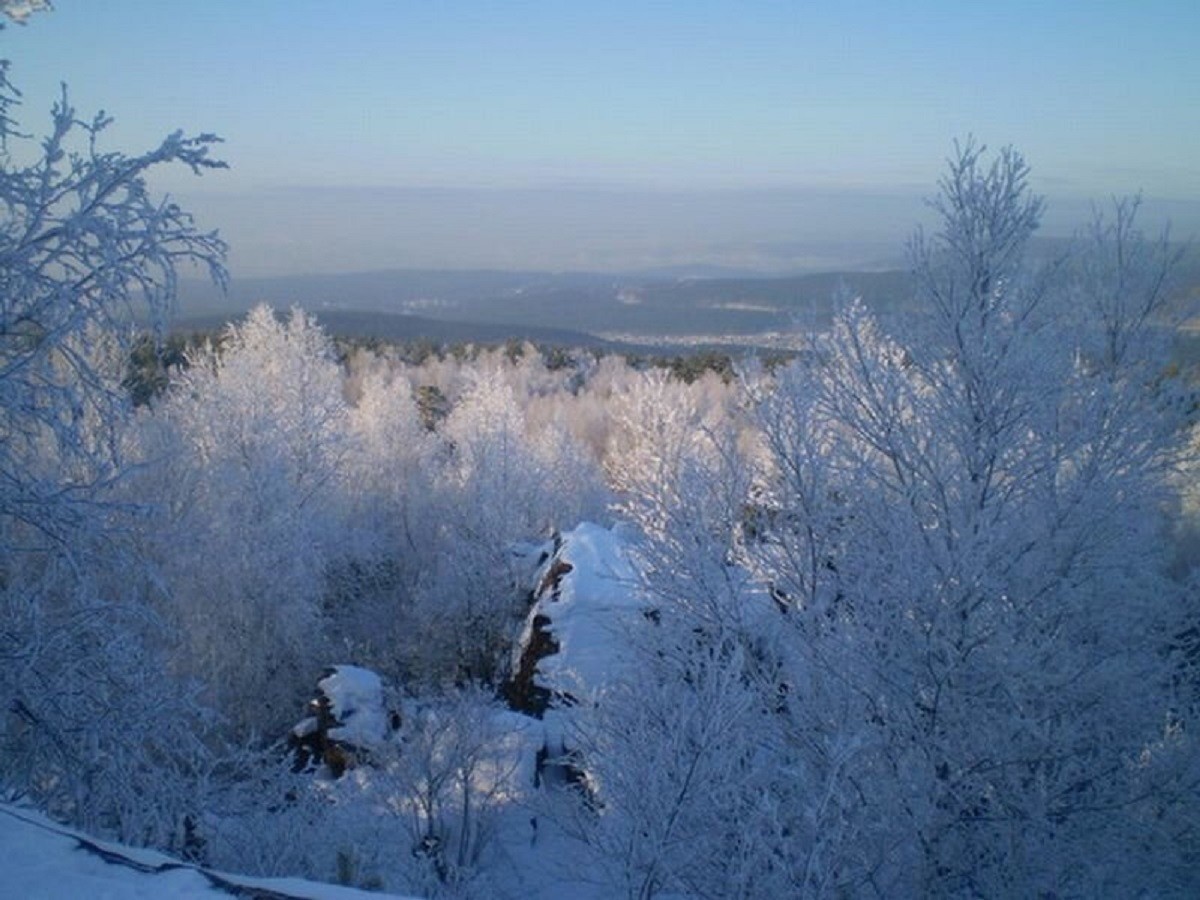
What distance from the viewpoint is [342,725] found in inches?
548

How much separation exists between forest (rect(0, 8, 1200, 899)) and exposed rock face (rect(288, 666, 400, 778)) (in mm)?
53

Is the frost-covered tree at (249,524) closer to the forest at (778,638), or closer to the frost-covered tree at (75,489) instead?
the forest at (778,638)

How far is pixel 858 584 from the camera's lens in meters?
9.13

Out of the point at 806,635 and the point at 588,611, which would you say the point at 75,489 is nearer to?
the point at 806,635

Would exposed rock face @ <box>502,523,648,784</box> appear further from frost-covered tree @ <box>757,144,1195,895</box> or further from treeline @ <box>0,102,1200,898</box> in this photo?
frost-covered tree @ <box>757,144,1195,895</box>

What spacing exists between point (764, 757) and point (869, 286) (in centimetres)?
555

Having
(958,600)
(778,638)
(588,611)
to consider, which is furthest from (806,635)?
(588,611)

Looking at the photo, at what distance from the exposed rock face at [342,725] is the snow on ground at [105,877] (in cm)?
1002

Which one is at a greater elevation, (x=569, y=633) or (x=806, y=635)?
(x=806, y=635)

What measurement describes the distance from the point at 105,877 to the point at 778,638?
8057 mm

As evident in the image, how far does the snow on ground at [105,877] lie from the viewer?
339 cm

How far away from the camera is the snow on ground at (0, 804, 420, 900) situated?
133 inches

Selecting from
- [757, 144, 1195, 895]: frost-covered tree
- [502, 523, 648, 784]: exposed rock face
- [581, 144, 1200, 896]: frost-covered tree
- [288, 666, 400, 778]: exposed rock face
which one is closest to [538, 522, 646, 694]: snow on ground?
[502, 523, 648, 784]: exposed rock face

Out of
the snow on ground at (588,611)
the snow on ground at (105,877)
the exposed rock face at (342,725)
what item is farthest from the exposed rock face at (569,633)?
the snow on ground at (105,877)
